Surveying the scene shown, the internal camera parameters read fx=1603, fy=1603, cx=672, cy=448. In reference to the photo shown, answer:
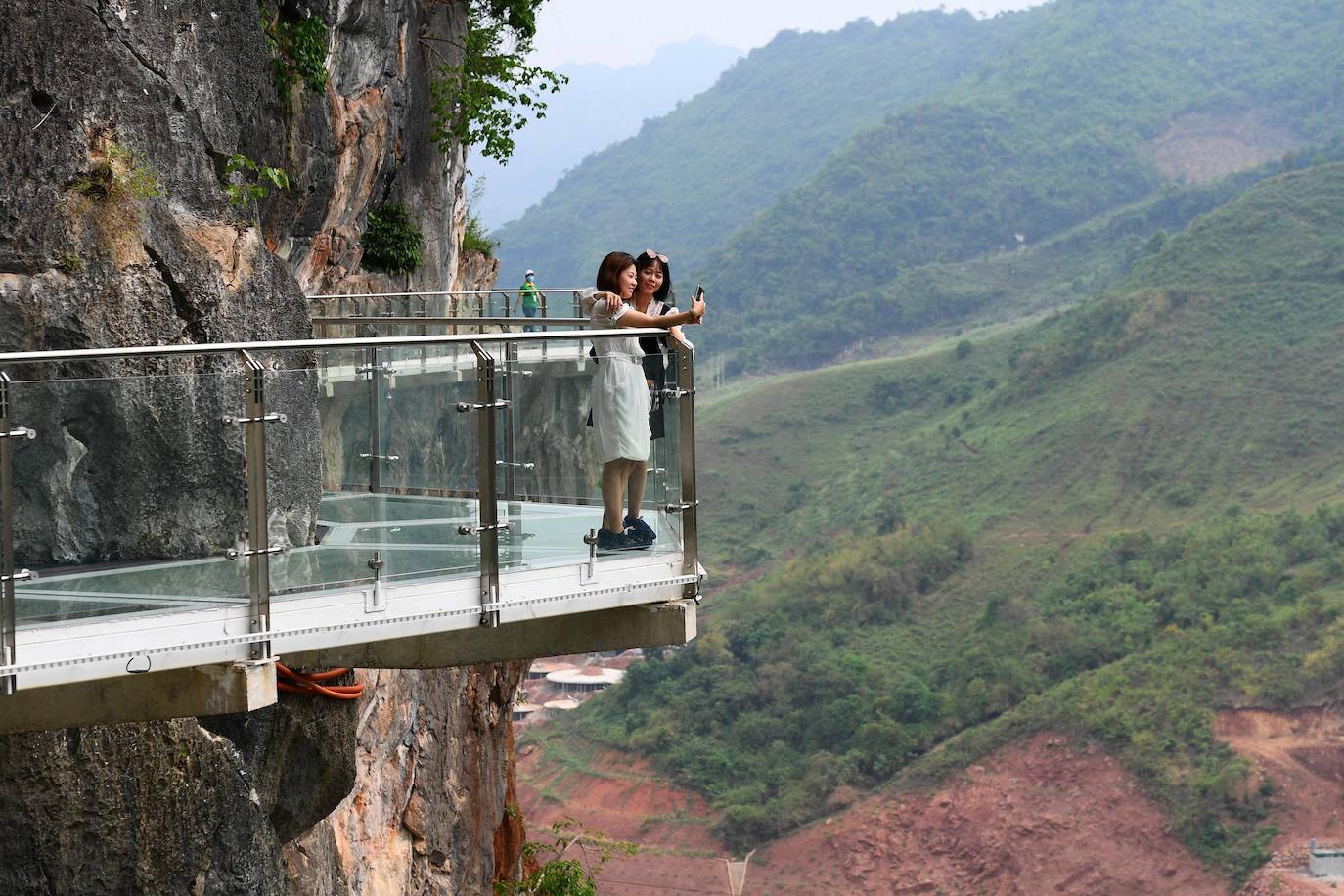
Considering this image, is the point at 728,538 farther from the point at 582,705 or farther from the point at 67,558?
the point at 67,558

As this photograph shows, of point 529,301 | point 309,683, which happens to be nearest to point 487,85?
point 529,301

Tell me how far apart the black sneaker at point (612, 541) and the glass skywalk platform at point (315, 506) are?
52 mm

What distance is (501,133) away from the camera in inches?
733

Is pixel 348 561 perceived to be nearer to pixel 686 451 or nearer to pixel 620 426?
pixel 620 426

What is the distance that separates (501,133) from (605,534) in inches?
469

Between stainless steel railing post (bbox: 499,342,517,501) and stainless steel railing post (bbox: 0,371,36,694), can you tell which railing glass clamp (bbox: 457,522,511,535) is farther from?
stainless steel railing post (bbox: 0,371,36,694)

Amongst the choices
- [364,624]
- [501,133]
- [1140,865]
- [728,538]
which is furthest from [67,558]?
[728,538]

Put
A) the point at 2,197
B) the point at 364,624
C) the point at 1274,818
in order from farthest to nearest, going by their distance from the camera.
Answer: the point at 1274,818, the point at 2,197, the point at 364,624

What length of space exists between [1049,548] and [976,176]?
3839 inches

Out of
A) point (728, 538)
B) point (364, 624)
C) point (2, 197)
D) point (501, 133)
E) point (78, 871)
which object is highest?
point (501, 133)

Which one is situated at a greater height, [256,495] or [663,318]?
[663,318]

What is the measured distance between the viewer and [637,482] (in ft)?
25.1

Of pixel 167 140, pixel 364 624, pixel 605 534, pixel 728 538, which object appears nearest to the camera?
pixel 364 624

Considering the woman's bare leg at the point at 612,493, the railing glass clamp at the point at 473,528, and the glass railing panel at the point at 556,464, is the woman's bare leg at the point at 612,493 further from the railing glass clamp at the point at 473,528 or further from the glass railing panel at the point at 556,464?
the railing glass clamp at the point at 473,528
